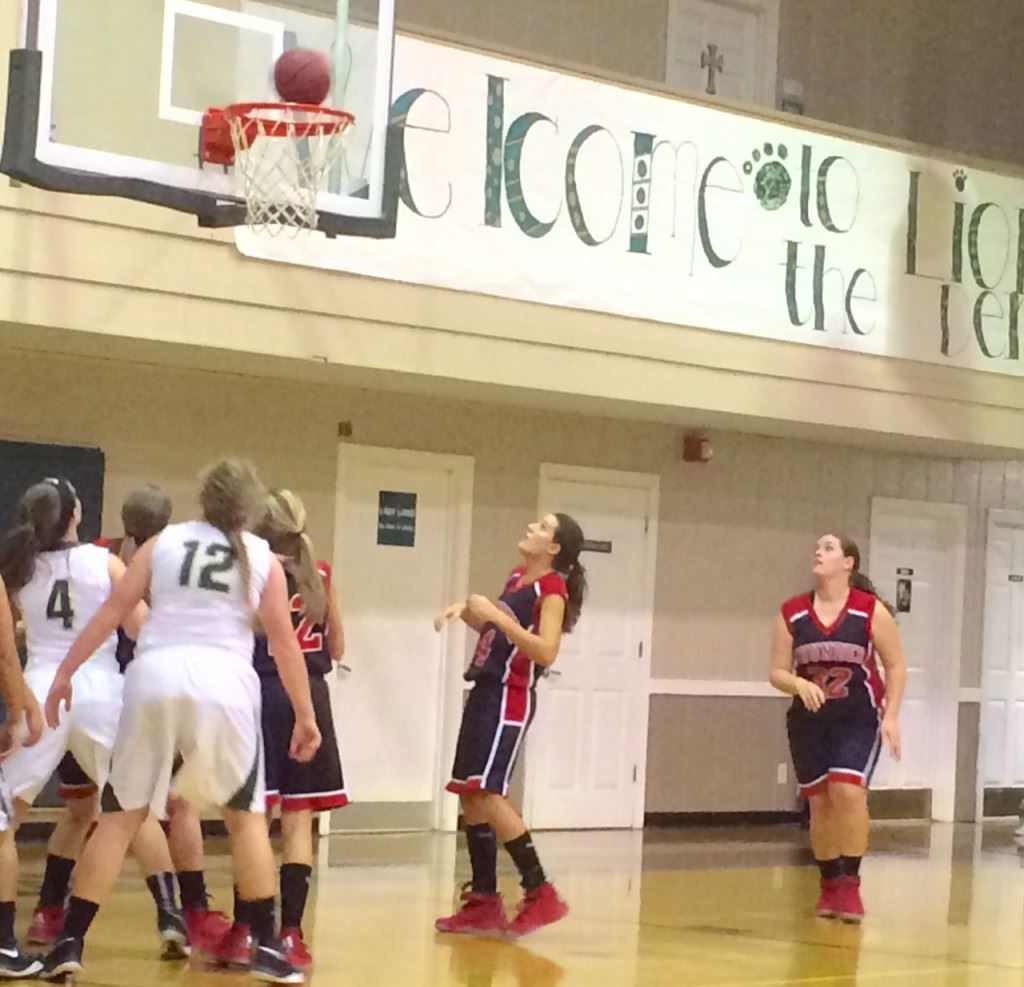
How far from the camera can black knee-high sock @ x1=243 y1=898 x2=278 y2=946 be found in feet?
21.9

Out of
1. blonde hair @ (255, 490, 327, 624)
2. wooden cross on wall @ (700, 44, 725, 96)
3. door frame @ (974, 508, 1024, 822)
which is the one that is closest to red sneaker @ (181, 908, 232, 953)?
blonde hair @ (255, 490, 327, 624)

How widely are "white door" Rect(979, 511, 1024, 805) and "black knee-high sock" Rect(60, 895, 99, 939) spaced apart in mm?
10814

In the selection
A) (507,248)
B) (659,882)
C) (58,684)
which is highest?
(507,248)

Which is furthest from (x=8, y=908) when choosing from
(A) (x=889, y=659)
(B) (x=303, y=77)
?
(A) (x=889, y=659)

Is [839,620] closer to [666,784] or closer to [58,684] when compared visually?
[58,684]

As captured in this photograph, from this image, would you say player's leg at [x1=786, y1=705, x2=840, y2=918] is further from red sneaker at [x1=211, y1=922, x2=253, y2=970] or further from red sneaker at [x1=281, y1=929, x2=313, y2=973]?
red sneaker at [x1=211, y1=922, x2=253, y2=970]

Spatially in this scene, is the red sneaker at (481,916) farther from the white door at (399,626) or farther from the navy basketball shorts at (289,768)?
the white door at (399,626)

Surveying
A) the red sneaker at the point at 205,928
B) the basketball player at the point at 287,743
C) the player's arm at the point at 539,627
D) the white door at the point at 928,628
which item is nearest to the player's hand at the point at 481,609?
the player's arm at the point at 539,627

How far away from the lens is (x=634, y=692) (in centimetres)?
1396

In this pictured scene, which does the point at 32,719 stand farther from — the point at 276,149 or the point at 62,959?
the point at 276,149

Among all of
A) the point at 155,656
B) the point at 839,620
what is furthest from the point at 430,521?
the point at 155,656

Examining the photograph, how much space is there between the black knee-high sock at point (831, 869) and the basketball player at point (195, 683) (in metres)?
3.45

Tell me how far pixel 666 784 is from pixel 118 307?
6045mm

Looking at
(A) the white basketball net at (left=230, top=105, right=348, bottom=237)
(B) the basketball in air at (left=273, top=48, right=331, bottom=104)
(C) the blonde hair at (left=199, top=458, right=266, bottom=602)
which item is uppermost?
(B) the basketball in air at (left=273, top=48, right=331, bottom=104)
